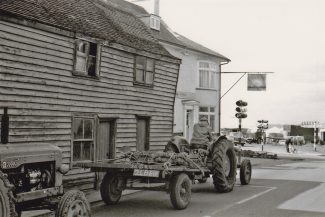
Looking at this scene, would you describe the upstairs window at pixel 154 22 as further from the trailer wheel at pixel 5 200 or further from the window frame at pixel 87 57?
the trailer wheel at pixel 5 200

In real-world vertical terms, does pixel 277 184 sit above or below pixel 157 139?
below

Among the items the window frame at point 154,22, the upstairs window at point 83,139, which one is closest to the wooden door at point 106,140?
the upstairs window at point 83,139

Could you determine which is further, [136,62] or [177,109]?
[177,109]

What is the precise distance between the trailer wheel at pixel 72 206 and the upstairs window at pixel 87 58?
23.8 ft

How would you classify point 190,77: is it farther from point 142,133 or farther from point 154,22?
point 142,133

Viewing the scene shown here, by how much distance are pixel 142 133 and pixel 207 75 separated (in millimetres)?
14120

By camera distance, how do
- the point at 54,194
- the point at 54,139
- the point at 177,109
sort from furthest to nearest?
1. the point at 177,109
2. the point at 54,139
3. the point at 54,194

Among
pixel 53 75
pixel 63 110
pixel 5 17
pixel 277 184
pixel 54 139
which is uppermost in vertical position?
pixel 5 17

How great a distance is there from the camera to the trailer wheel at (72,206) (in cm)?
723

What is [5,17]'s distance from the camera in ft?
38.7

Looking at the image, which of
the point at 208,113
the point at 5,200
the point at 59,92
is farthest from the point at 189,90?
the point at 5,200

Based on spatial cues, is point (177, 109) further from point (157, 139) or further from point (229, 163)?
point (229, 163)

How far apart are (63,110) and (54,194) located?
6432 mm

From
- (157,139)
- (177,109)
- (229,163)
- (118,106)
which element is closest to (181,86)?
(177,109)
